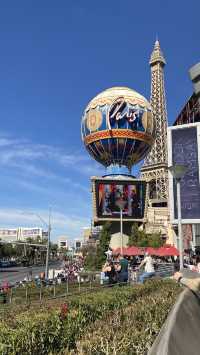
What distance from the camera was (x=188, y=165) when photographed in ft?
80.0

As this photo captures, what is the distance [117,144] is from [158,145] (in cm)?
7576

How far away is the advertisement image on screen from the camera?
5844 centimetres

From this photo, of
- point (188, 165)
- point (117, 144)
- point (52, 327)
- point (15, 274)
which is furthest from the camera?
point (15, 274)

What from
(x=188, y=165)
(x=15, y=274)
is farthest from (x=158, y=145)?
(x=188, y=165)

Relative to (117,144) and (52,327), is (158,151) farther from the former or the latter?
(52,327)

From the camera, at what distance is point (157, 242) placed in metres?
69.7

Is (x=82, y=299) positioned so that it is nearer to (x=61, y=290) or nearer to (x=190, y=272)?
(x=190, y=272)

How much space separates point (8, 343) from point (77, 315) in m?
2.32

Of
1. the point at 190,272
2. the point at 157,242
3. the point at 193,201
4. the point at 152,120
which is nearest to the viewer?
the point at 190,272

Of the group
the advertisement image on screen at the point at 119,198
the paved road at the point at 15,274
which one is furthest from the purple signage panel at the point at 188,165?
the advertisement image on screen at the point at 119,198

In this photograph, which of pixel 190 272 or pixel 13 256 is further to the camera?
pixel 13 256

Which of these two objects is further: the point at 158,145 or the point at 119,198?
the point at 158,145

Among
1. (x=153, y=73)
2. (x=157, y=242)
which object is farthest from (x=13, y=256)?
(x=157, y=242)

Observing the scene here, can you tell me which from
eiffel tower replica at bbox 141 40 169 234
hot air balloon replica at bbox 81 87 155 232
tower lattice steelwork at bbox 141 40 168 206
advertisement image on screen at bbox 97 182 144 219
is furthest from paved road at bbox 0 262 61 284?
tower lattice steelwork at bbox 141 40 168 206
